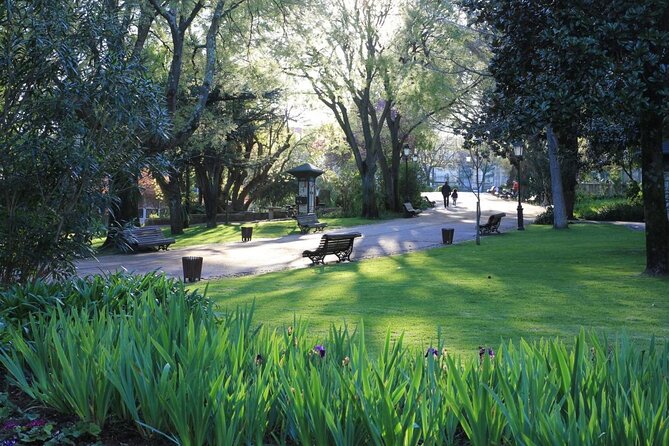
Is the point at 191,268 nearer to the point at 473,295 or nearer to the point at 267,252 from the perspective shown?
the point at 473,295

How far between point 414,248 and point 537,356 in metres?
20.6

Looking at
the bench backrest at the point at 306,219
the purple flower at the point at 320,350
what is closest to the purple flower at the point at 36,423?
the purple flower at the point at 320,350

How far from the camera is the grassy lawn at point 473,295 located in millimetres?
9244

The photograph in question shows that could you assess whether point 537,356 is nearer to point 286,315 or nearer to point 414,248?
point 286,315

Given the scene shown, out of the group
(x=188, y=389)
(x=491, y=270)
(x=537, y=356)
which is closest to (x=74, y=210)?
(x=188, y=389)

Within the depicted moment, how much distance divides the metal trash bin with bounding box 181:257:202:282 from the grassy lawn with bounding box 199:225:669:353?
1.48 feet

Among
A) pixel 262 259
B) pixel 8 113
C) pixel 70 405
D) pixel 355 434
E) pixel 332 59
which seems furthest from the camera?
pixel 332 59

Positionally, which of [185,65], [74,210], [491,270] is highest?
[185,65]

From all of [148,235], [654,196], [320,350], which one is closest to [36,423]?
[320,350]

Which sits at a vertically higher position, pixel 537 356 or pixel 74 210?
A: pixel 74 210

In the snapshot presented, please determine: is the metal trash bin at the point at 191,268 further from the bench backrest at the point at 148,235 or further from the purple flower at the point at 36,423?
the purple flower at the point at 36,423

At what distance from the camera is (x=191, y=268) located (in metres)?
15.7

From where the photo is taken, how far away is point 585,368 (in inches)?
147

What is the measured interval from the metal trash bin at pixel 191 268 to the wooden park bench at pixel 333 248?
4.16m
